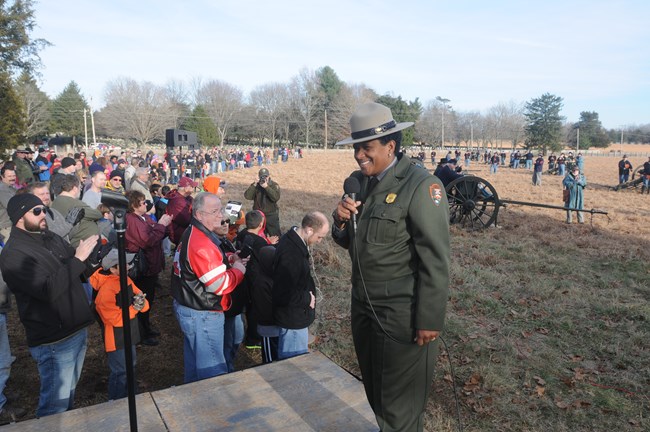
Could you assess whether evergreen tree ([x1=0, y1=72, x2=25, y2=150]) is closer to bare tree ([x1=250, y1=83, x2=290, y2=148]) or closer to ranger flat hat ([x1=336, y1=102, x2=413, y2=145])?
ranger flat hat ([x1=336, y1=102, x2=413, y2=145])

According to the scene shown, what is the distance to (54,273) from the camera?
3102mm

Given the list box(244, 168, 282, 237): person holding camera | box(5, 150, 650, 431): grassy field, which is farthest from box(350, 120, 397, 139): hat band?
box(244, 168, 282, 237): person holding camera

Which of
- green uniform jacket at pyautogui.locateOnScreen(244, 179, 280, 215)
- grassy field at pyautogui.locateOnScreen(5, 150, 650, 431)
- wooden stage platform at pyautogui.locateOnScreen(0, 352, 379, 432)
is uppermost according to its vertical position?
green uniform jacket at pyautogui.locateOnScreen(244, 179, 280, 215)

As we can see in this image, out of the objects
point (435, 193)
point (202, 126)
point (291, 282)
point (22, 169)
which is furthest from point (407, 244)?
point (202, 126)

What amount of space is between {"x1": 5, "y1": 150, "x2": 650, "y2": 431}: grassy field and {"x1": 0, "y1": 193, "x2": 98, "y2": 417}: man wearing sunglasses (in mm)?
1154

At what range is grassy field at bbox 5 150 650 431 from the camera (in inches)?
161

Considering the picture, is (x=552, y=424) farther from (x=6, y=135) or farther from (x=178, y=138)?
(x=6, y=135)

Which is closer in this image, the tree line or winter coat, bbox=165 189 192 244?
winter coat, bbox=165 189 192 244

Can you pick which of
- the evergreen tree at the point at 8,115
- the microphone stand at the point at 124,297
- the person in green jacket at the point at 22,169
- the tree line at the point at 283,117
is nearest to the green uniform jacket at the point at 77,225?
the microphone stand at the point at 124,297

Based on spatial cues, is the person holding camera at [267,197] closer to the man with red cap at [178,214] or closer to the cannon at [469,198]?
the man with red cap at [178,214]

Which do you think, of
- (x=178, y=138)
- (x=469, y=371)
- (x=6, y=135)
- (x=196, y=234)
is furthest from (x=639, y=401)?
(x=6, y=135)

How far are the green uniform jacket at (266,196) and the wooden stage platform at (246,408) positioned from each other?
4889 millimetres

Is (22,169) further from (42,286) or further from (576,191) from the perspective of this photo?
(576,191)

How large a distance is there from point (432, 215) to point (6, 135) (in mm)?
20017
